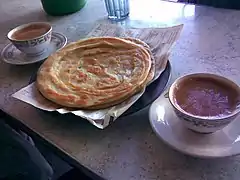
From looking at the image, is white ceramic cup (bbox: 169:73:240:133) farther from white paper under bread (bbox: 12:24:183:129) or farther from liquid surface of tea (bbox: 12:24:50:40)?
liquid surface of tea (bbox: 12:24:50:40)

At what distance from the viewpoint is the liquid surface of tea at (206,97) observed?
0.56 meters

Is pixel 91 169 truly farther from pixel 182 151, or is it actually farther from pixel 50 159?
pixel 50 159

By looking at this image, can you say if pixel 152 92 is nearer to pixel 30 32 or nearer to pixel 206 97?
pixel 206 97

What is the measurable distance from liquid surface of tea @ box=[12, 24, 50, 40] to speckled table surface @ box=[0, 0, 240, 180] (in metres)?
0.08

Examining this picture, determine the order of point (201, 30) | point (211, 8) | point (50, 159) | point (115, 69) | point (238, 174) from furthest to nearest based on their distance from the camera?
point (50, 159) < point (211, 8) < point (201, 30) < point (115, 69) < point (238, 174)

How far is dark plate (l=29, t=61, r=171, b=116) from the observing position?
66 cm

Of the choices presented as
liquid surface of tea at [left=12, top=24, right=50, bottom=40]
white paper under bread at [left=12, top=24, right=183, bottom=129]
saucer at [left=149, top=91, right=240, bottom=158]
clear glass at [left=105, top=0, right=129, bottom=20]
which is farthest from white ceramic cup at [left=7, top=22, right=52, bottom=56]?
saucer at [left=149, top=91, right=240, bottom=158]

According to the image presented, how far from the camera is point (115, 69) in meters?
0.76

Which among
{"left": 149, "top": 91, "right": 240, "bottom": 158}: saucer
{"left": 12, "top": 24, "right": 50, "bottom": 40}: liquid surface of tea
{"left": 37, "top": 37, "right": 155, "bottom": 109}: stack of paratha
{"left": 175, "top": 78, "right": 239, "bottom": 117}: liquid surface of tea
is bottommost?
{"left": 149, "top": 91, "right": 240, "bottom": 158}: saucer

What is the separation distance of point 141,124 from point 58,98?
169 millimetres

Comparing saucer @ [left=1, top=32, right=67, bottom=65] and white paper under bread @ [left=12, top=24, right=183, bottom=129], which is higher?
white paper under bread @ [left=12, top=24, right=183, bottom=129]

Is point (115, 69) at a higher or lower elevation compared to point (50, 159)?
A: higher

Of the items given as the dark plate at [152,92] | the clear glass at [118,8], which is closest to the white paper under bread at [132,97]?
the dark plate at [152,92]

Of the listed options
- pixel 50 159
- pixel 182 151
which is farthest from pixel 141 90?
pixel 50 159
